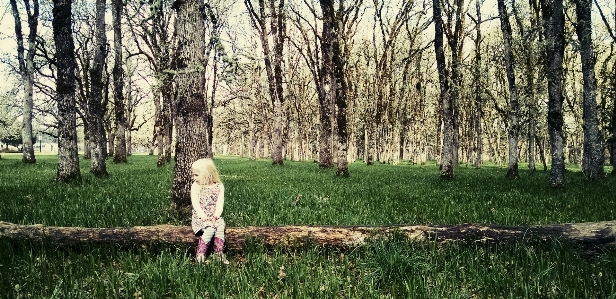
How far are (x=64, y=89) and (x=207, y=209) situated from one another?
10360 mm

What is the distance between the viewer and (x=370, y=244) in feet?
15.2

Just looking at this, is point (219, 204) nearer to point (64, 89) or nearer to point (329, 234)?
point (329, 234)

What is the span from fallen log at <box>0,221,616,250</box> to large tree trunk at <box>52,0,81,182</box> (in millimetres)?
8867

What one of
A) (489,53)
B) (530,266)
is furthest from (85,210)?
(489,53)

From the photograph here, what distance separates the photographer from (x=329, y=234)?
4.85 metres

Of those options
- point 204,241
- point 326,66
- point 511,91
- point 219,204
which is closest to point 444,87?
point 511,91

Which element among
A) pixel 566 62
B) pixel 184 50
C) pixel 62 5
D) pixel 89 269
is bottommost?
pixel 89 269

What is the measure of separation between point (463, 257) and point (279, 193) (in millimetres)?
7097

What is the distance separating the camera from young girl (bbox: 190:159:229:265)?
4707 mm

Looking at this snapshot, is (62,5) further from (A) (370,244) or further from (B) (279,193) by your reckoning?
(A) (370,244)

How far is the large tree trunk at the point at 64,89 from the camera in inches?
498

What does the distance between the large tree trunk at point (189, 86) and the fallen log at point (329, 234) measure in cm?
291

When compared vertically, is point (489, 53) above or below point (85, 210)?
above

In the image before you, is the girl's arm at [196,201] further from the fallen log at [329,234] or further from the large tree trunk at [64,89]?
the large tree trunk at [64,89]
